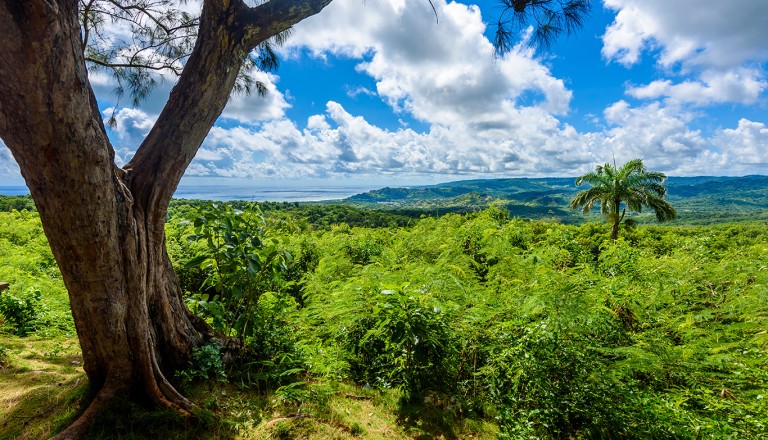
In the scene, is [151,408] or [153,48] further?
[153,48]

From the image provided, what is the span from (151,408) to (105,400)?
13.8 inches

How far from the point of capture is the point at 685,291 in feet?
15.5

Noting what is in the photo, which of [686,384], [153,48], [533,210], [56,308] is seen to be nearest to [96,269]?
[153,48]

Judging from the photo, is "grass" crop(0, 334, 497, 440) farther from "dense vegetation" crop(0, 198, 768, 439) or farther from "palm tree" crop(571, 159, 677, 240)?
"palm tree" crop(571, 159, 677, 240)

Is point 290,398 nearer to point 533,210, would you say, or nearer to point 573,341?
point 573,341

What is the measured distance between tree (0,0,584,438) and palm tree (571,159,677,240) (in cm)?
2719

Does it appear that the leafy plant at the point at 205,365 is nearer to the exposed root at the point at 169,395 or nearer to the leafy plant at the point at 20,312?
the exposed root at the point at 169,395

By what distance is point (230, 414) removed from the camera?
3.07m

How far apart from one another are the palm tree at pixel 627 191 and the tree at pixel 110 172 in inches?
1071

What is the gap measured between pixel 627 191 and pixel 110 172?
29.5 metres

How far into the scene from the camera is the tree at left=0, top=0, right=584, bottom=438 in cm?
206

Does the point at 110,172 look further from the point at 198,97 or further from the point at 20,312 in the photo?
the point at 20,312

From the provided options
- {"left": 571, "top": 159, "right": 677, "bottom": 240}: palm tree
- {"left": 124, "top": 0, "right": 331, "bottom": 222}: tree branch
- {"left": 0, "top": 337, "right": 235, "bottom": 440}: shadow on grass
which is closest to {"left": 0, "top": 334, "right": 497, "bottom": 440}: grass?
{"left": 0, "top": 337, "right": 235, "bottom": 440}: shadow on grass

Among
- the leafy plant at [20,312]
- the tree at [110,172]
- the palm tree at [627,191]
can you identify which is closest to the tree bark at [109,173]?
the tree at [110,172]
